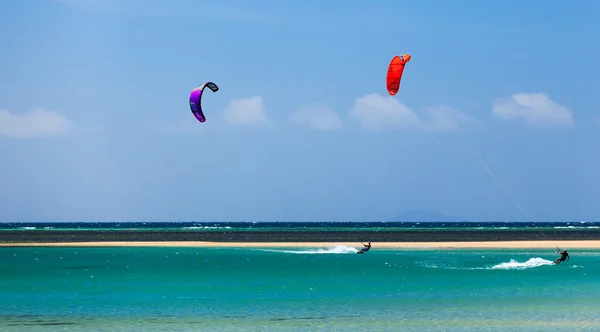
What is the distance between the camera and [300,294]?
31078 millimetres

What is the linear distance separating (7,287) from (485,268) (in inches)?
751

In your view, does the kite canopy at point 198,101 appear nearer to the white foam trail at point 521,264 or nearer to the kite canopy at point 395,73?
the kite canopy at point 395,73

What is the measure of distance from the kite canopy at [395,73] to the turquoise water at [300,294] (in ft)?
21.1

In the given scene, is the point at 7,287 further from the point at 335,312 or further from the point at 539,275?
the point at 539,275

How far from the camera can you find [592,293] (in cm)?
3078

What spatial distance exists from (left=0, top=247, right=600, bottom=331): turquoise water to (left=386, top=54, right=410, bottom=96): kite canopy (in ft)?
21.1

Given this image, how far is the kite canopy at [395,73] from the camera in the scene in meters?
34.4

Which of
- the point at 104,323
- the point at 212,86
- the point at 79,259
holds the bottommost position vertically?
the point at 104,323

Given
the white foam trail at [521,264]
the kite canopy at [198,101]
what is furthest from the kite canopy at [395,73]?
the white foam trail at [521,264]

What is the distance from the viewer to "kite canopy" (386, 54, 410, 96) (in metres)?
34.4

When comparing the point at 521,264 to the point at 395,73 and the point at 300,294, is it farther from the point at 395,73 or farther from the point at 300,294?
the point at 300,294

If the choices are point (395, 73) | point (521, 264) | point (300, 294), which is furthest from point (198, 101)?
point (521, 264)

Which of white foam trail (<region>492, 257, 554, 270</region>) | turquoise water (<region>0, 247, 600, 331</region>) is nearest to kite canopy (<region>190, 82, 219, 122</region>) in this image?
turquoise water (<region>0, 247, 600, 331</region>)

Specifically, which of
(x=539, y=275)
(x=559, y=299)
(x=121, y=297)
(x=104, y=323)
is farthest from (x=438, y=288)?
(x=104, y=323)
